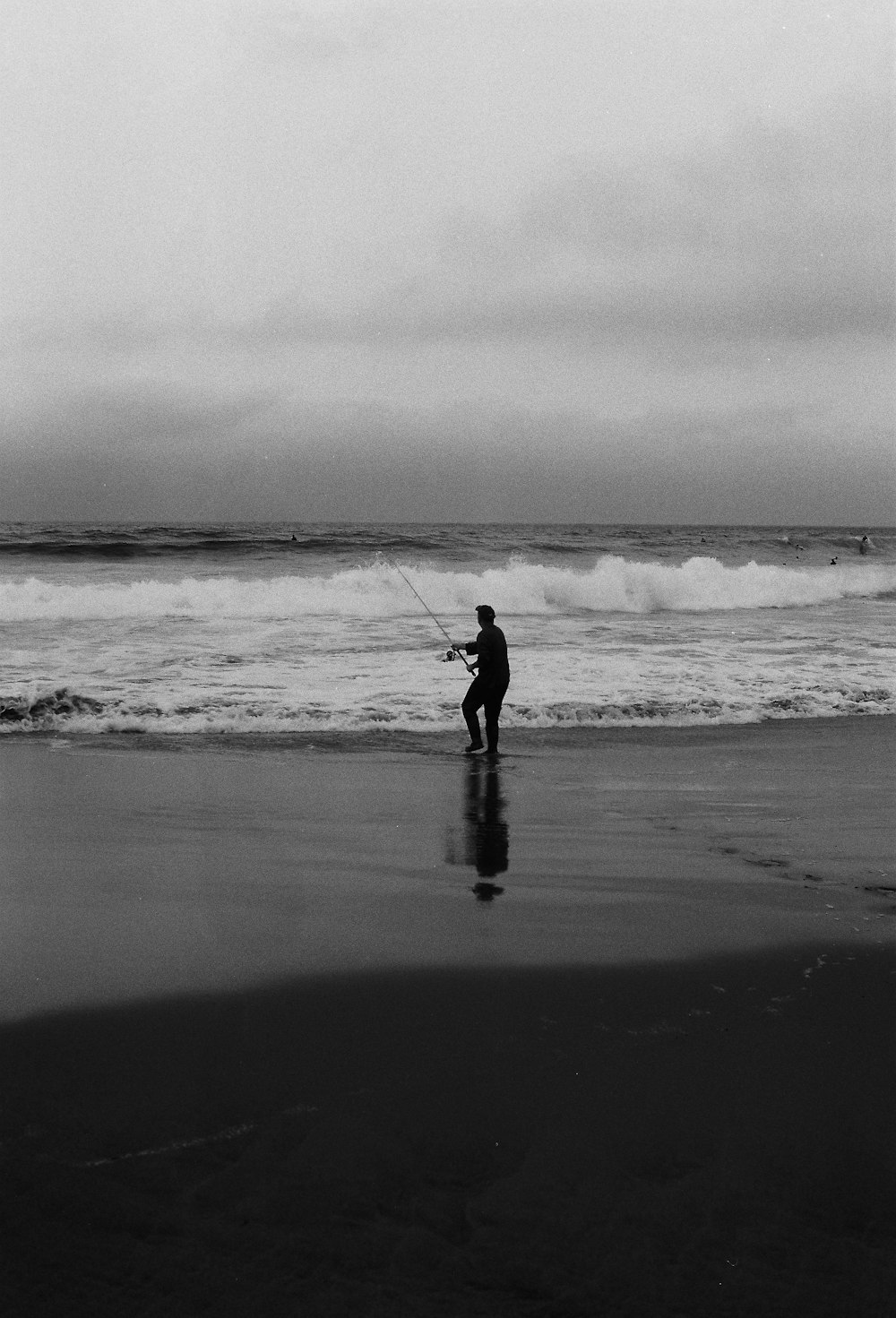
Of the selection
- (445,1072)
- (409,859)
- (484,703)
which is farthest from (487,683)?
(445,1072)

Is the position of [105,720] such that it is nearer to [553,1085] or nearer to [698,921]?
[698,921]

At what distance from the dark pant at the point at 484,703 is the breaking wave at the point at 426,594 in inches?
473

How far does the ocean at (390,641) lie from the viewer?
1145cm

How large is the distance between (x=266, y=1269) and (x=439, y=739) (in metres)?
8.04

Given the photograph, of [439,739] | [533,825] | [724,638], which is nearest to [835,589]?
[724,638]

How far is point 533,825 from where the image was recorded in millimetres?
6918

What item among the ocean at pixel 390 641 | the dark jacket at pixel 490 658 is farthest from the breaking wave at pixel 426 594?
the dark jacket at pixel 490 658

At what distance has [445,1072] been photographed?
3400 millimetres

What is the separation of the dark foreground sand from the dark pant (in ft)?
11.0

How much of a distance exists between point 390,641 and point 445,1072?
13944 mm

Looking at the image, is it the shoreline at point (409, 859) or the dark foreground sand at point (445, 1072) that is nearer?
the dark foreground sand at point (445, 1072)

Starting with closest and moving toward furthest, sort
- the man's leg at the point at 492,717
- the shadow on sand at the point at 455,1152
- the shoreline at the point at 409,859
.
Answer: the shadow on sand at the point at 455,1152 < the shoreline at the point at 409,859 < the man's leg at the point at 492,717

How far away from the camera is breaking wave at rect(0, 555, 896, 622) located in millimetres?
22578

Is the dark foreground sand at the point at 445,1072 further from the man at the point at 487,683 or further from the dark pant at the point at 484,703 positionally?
the man at the point at 487,683
